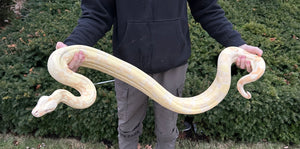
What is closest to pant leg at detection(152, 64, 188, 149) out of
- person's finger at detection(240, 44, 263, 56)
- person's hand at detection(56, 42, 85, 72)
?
person's finger at detection(240, 44, 263, 56)

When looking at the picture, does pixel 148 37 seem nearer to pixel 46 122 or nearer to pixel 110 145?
pixel 110 145

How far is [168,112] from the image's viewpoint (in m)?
2.23

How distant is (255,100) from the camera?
3021 mm

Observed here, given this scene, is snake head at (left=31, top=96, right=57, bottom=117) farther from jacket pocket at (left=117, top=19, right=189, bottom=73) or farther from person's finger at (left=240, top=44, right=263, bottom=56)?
person's finger at (left=240, top=44, right=263, bottom=56)

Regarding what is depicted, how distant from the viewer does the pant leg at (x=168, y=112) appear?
2.10m

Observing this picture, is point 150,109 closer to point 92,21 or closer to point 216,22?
point 216,22

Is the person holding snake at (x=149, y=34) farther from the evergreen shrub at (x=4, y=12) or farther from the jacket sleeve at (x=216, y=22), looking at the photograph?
the evergreen shrub at (x=4, y=12)

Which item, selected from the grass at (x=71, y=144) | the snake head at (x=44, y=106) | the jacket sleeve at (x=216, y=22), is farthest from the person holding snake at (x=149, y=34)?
the grass at (x=71, y=144)

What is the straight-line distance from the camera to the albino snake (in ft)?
4.60

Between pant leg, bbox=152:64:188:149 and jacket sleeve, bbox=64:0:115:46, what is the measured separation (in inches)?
25.9

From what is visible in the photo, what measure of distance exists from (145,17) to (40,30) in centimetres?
272

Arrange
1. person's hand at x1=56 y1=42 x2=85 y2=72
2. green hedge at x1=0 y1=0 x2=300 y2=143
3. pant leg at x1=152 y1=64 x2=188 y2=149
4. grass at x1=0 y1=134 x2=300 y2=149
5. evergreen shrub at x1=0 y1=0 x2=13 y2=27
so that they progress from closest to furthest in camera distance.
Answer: person's hand at x1=56 y1=42 x2=85 y2=72 → pant leg at x1=152 y1=64 x2=188 y2=149 → green hedge at x1=0 y1=0 x2=300 y2=143 → grass at x1=0 y1=134 x2=300 y2=149 → evergreen shrub at x1=0 y1=0 x2=13 y2=27

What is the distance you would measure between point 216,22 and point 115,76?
40.9 inches

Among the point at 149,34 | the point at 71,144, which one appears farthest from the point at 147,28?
the point at 71,144
